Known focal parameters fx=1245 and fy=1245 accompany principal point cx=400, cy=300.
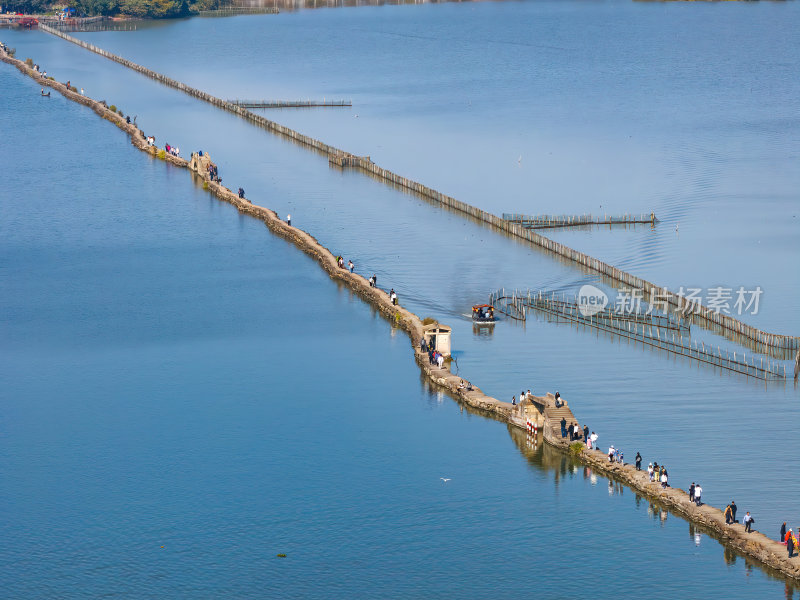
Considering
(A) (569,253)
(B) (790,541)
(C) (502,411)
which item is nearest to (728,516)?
(B) (790,541)

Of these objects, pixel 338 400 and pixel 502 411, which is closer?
pixel 502 411

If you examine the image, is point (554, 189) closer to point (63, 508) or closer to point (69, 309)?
point (69, 309)

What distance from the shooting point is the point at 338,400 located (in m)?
78.9

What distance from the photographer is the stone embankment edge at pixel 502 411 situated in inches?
2266

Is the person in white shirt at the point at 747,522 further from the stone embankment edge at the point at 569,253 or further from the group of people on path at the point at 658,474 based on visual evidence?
the stone embankment edge at the point at 569,253

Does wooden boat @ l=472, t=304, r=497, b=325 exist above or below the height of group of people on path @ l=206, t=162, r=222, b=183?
below

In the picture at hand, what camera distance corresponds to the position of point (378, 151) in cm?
15600

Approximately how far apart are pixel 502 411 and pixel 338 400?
429 inches

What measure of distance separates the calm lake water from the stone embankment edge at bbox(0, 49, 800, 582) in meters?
0.91

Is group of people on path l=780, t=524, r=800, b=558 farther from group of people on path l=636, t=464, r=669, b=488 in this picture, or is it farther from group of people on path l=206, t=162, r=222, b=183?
group of people on path l=206, t=162, r=222, b=183

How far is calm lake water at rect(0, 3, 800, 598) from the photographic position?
60.0 metres

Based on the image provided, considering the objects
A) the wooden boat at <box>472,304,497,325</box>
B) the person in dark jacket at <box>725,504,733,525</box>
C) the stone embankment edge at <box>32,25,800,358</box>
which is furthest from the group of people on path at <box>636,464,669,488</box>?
the wooden boat at <box>472,304,497,325</box>

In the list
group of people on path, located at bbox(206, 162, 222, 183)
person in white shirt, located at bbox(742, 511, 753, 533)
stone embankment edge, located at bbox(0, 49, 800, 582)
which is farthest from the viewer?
group of people on path, located at bbox(206, 162, 222, 183)

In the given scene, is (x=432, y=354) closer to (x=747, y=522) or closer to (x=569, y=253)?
(x=569, y=253)
